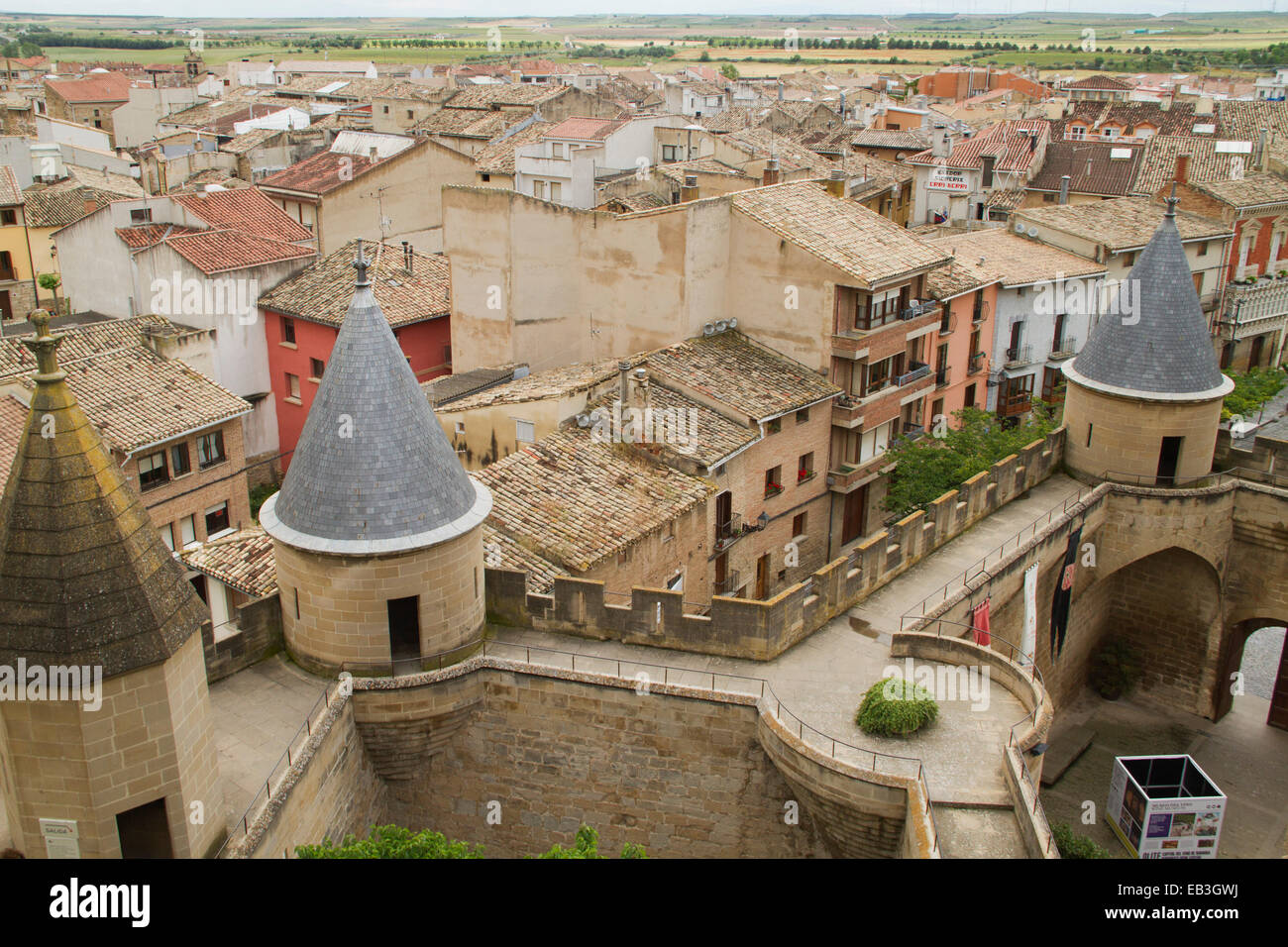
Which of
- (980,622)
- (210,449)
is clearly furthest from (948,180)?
(210,449)

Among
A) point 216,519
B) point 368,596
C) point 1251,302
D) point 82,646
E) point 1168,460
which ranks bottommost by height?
point 216,519

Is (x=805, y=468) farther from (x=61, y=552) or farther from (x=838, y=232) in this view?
(x=61, y=552)

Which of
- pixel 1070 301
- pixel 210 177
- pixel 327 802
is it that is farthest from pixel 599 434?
pixel 210 177

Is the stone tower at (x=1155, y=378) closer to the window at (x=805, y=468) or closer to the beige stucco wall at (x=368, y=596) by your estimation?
the window at (x=805, y=468)

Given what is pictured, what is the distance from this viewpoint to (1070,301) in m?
50.3

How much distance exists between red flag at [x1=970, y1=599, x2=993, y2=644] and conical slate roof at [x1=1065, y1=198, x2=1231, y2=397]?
9.47m

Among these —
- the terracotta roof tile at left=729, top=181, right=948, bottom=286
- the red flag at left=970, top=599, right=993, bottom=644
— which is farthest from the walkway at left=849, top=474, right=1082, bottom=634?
the terracotta roof tile at left=729, top=181, right=948, bottom=286

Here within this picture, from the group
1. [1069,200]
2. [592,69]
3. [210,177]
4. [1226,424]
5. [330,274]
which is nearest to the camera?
[1226,424]

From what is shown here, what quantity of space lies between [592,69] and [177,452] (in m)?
109

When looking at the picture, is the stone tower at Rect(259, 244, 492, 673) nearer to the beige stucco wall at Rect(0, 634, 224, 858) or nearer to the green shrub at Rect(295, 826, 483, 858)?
the beige stucco wall at Rect(0, 634, 224, 858)

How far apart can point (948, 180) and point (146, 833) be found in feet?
195

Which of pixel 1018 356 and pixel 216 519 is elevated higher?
pixel 1018 356

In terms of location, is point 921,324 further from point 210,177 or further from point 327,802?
point 210,177

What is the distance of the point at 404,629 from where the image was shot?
72.8 ft
